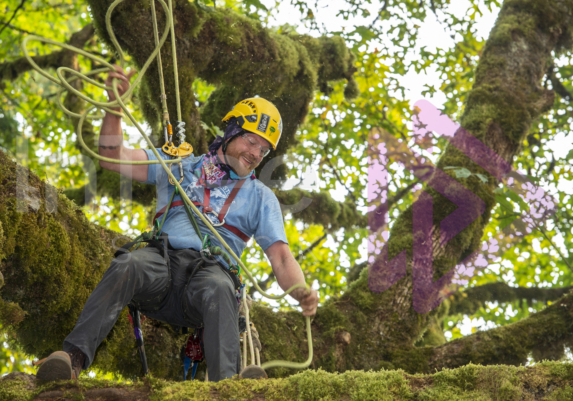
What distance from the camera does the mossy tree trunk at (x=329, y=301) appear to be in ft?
10.4

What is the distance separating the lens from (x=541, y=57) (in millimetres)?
6230

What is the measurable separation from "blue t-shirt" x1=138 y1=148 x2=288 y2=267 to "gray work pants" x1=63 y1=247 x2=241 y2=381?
0.25 m

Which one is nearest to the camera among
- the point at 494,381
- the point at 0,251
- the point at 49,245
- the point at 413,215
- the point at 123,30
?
the point at 494,381

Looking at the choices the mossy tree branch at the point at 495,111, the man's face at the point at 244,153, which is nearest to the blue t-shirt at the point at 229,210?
the man's face at the point at 244,153

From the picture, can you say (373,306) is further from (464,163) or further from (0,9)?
(0,9)

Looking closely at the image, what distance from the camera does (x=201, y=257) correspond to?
10.1ft

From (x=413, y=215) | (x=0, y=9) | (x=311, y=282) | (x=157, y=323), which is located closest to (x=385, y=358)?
(x=413, y=215)

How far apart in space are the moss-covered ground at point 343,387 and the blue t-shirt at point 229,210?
1.20 metres

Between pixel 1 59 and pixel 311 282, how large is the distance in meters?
6.94

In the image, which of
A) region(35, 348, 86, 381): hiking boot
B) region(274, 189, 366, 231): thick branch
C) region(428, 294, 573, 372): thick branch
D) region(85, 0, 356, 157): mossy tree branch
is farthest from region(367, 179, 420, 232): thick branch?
region(35, 348, 86, 381): hiking boot

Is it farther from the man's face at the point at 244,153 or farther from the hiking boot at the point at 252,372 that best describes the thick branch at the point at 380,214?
the hiking boot at the point at 252,372

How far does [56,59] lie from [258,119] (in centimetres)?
499

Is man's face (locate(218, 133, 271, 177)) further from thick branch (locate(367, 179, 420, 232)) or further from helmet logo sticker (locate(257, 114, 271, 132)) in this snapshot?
thick branch (locate(367, 179, 420, 232))

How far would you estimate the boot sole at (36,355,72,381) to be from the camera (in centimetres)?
221
